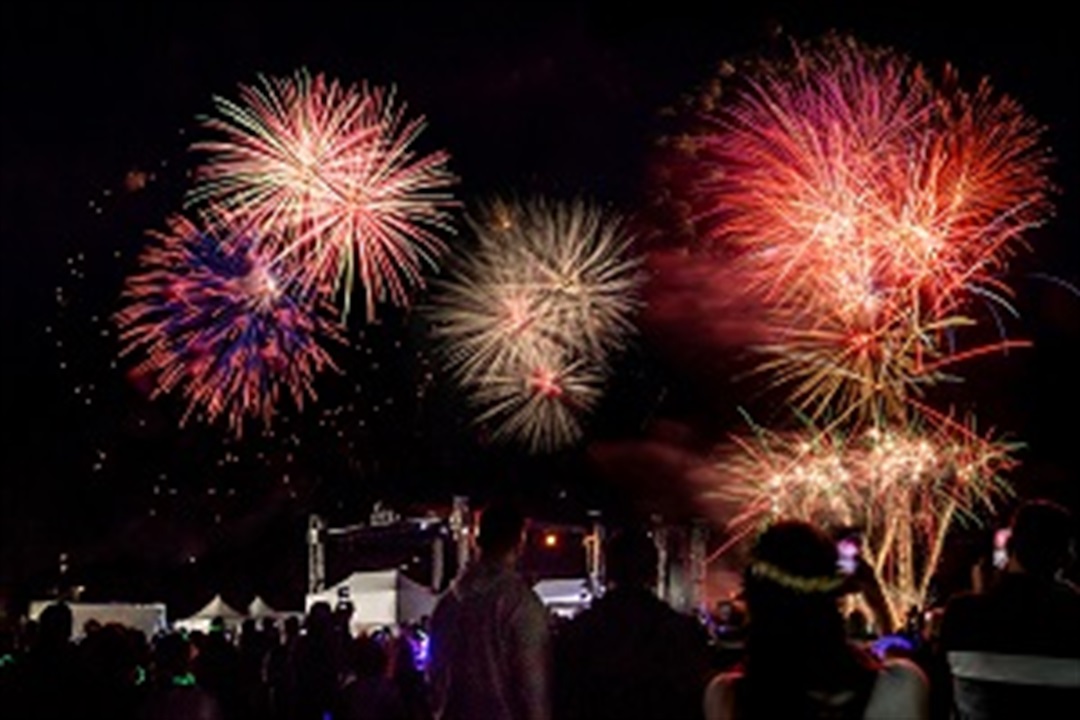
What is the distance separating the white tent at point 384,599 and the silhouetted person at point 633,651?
2379cm

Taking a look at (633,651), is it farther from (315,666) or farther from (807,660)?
(315,666)

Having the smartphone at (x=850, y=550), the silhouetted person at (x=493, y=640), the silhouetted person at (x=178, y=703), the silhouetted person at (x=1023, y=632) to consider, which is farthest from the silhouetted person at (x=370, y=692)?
the silhouetted person at (x=1023, y=632)

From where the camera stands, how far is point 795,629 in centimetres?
435

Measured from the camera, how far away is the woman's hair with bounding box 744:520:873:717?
14.1ft

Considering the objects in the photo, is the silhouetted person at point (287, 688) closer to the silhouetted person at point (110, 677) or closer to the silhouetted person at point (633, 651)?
the silhouetted person at point (110, 677)

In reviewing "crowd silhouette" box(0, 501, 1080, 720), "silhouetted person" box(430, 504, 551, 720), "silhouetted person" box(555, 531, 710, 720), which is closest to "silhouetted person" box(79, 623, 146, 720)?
"crowd silhouette" box(0, 501, 1080, 720)

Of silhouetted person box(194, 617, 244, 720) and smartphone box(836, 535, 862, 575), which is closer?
smartphone box(836, 535, 862, 575)

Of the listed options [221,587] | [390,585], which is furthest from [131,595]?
[390,585]

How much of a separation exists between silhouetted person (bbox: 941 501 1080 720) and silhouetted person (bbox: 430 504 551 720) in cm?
219

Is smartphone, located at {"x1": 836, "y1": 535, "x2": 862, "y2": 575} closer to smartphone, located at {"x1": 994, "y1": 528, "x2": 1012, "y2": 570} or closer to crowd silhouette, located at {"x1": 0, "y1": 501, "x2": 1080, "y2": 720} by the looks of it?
crowd silhouette, located at {"x1": 0, "y1": 501, "x2": 1080, "y2": 720}

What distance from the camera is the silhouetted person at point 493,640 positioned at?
766 cm

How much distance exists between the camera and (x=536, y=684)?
757 cm

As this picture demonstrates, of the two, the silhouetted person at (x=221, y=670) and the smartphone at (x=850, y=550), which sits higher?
the smartphone at (x=850, y=550)

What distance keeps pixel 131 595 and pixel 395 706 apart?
61500mm
